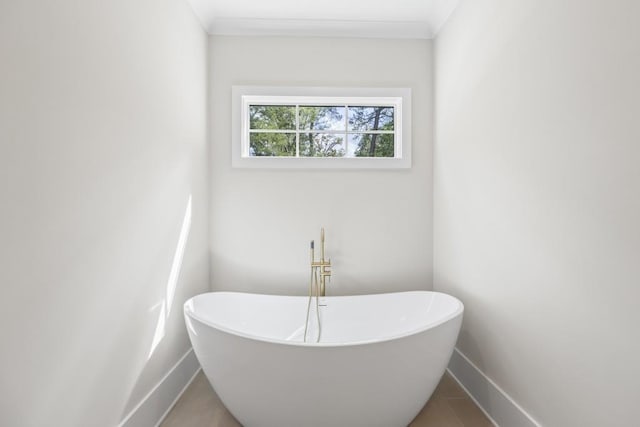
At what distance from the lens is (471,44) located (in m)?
2.04

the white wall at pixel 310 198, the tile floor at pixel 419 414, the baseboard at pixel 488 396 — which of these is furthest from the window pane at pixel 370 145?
the tile floor at pixel 419 414

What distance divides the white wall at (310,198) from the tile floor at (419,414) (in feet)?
2.53

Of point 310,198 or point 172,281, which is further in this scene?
point 310,198

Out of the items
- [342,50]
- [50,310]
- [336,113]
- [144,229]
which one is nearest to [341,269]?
[336,113]

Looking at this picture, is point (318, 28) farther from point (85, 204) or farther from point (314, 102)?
point (85, 204)

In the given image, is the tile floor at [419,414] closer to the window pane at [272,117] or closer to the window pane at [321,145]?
the window pane at [321,145]

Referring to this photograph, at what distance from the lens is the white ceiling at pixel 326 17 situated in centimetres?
232

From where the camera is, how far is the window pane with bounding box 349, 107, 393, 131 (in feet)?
8.98

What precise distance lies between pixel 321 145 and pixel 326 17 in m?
0.91

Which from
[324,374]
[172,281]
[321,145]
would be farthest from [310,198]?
[324,374]

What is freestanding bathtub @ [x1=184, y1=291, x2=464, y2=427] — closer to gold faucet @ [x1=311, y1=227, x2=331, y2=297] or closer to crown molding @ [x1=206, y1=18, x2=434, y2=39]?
gold faucet @ [x1=311, y1=227, x2=331, y2=297]

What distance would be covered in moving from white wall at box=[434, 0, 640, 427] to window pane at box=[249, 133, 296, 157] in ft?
4.14

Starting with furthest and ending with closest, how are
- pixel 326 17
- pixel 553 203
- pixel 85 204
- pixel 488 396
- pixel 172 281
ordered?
pixel 326 17 → pixel 172 281 → pixel 488 396 → pixel 553 203 → pixel 85 204

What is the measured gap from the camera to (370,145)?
2.74 meters
